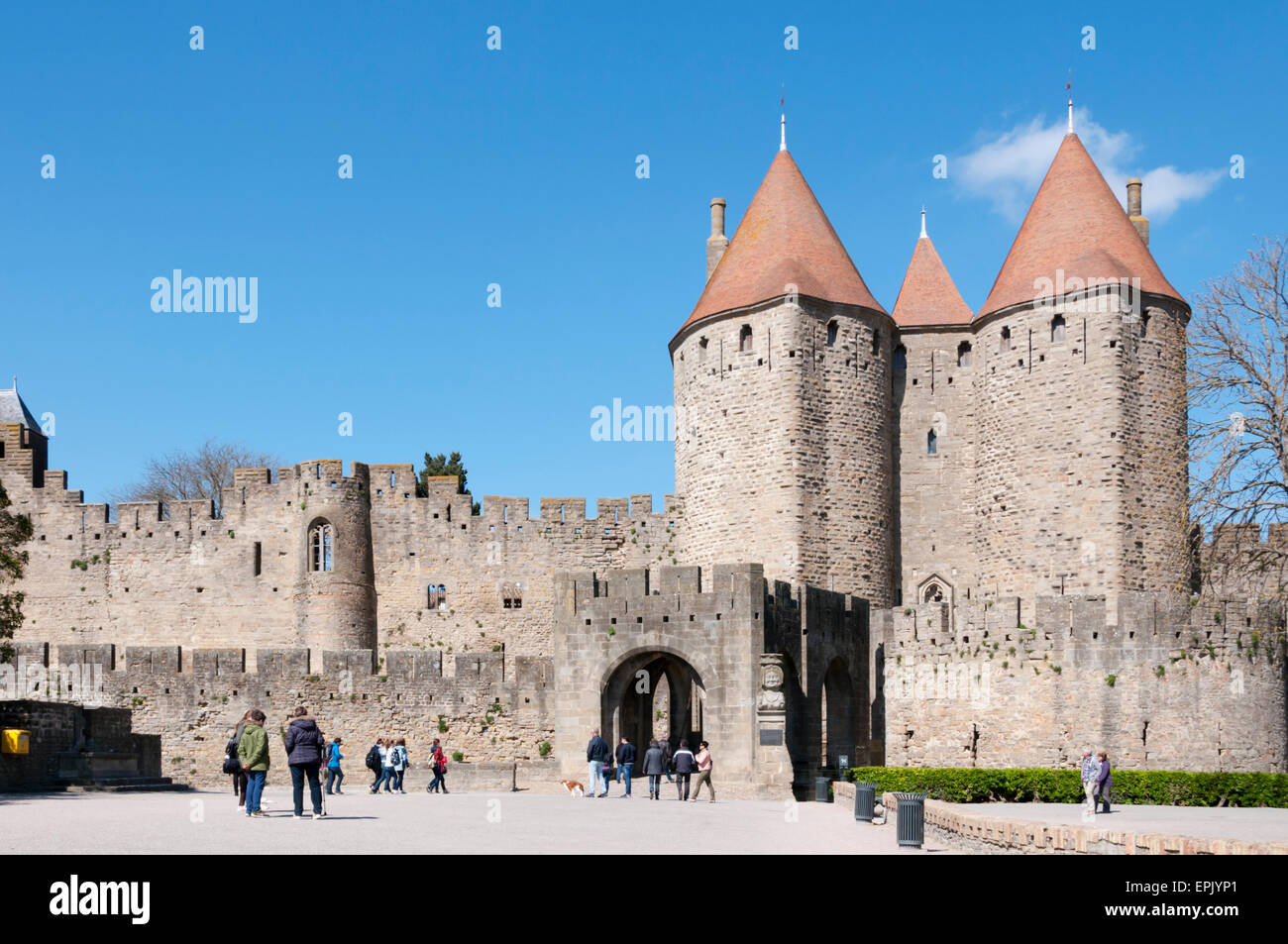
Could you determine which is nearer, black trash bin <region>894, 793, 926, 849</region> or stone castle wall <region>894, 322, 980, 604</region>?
black trash bin <region>894, 793, 926, 849</region>

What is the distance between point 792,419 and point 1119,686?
36.3 ft

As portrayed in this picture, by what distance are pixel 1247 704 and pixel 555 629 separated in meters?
13.3

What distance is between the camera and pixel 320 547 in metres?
41.2

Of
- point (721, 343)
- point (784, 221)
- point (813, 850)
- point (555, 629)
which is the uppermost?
point (784, 221)

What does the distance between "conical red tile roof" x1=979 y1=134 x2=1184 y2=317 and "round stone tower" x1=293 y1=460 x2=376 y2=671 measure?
1732 centimetres

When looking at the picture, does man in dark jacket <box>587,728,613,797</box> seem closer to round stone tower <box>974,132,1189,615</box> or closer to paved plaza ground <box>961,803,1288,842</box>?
paved plaza ground <box>961,803,1288,842</box>

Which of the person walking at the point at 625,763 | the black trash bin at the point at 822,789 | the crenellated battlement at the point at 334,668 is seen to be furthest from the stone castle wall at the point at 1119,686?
the crenellated battlement at the point at 334,668

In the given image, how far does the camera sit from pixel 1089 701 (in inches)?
1158

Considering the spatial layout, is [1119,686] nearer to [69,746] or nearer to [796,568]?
[796,568]

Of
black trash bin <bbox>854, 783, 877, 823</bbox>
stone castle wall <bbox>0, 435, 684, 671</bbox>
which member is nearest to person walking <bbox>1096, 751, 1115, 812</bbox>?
black trash bin <bbox>854, 783, 877, 823</bbox>

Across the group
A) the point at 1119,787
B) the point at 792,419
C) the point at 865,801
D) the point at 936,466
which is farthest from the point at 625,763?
the point at 936,466

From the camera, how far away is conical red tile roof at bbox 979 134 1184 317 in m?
37.4
